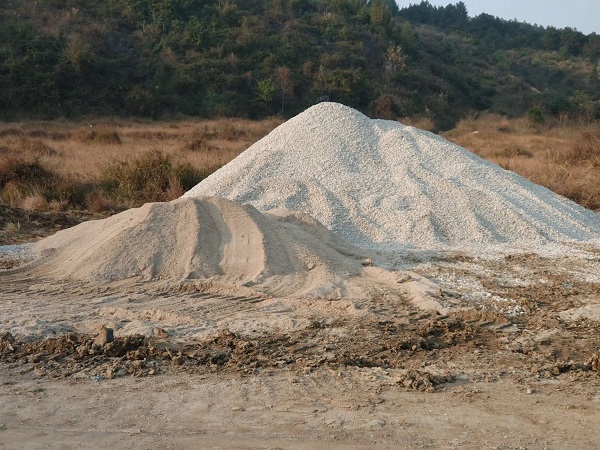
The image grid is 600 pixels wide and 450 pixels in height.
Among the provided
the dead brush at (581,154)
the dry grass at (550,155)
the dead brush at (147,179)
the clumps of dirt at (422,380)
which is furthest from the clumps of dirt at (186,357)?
the dead brush at (581,154)

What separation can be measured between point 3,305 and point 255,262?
2005 mm

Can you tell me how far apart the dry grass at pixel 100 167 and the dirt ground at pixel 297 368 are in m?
3.98

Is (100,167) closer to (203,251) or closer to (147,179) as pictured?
(147,179)

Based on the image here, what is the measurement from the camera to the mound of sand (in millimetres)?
5558

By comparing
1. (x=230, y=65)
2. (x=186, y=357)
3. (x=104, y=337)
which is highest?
(x=230, y=65)

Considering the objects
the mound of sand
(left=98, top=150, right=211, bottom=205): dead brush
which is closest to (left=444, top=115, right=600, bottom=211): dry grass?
the mound of sand

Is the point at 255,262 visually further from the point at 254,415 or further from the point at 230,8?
the point at 230,8

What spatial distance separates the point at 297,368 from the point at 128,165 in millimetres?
7231

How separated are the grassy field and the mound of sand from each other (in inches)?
70.1

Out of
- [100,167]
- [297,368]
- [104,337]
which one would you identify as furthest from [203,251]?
[100,167]

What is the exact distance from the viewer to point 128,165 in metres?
10.3

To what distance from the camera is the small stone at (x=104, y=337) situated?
399cm

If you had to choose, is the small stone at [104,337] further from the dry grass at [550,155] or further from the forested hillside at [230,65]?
the forested hillside at [230,65]

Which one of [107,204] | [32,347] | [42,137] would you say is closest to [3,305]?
[32,347]
